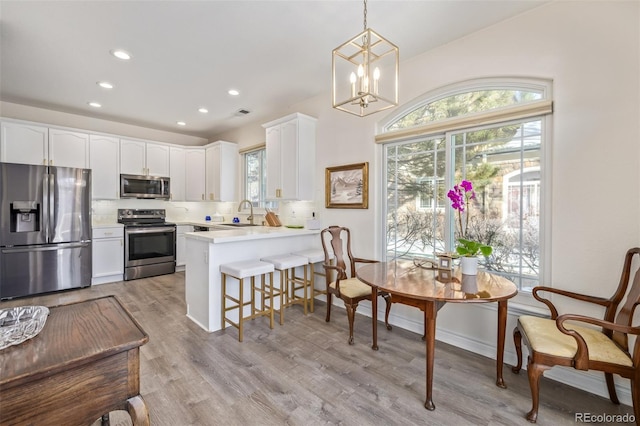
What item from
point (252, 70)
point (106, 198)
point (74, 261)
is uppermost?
point (252, 70)

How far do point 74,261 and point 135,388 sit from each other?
450 centimetres

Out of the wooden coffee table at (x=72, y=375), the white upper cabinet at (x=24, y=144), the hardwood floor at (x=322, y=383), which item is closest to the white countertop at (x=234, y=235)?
the hardwood floor at (x=322, y=383)

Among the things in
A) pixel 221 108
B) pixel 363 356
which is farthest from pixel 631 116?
pixel 221 108

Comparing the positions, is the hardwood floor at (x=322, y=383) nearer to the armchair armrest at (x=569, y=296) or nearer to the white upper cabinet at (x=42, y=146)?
the armchair armrest at (x=569, y=296)

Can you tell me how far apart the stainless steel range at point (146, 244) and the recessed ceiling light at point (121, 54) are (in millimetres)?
2893

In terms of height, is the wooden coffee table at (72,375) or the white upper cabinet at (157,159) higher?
the white upper cabinet at (157,159)

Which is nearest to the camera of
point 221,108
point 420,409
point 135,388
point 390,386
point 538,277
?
point 135,388

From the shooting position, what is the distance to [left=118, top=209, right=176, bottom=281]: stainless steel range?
16.3ft

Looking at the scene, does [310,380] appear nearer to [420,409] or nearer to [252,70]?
[420,409]

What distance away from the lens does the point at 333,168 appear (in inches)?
152

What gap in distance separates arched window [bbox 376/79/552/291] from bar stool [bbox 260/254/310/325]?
1.14 meters

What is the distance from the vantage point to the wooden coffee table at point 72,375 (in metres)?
0.81

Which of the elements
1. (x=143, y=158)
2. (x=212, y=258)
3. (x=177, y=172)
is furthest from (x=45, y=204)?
(x=212, y=258)

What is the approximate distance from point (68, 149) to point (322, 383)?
17.3 feet
